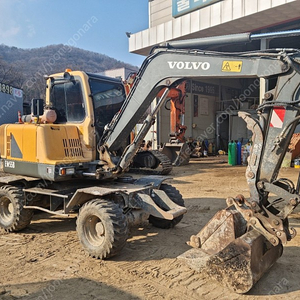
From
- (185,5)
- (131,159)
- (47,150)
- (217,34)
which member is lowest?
(131,159)

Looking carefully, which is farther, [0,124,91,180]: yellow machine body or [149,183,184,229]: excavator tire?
[149,183,184,229]: excavator tire

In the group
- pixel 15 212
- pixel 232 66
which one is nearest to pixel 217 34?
pixel 232 66

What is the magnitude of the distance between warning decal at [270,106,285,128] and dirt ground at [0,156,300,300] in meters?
1.77

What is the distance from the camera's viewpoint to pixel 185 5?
16.9m

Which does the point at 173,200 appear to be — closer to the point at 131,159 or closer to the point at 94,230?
the point at 131,159

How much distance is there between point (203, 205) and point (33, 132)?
4.03m

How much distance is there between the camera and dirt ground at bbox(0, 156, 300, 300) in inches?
140

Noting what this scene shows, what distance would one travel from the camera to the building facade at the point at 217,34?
47.1 feet

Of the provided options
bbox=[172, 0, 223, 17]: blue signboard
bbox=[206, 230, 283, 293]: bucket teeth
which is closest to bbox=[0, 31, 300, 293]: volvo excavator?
bbox=[206, 230, 283, 293]: bucket teeth

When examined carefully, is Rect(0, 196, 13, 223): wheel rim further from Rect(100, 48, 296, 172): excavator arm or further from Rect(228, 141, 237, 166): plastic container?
Rect(228, 141, 237, 166): plastic container

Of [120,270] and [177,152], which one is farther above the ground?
[177,152]

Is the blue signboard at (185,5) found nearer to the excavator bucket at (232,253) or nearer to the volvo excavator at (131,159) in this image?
the volvo excavator at (131,159)

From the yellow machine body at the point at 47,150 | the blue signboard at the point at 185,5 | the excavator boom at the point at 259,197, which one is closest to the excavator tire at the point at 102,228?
the yellow machine body at the point at 47,150

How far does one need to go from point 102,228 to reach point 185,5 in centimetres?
1523
